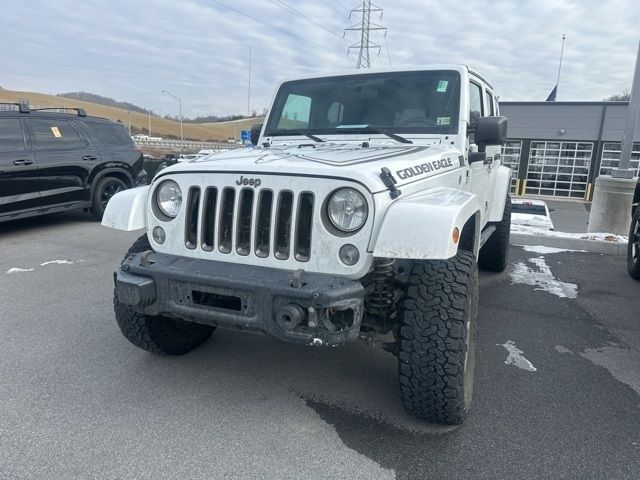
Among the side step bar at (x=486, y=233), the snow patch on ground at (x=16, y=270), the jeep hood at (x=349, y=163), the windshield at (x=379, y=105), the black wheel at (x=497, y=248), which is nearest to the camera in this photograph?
the jeep hood at (x=349, y=163)

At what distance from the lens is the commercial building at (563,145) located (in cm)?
2534

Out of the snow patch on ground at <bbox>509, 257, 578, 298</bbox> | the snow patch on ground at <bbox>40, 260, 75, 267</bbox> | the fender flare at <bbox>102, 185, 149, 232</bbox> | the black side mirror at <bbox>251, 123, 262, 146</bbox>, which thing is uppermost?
the black side mirror at <bbox>251, 123, 262, 146</bbox>

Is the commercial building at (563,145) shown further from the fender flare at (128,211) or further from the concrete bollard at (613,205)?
the fender flare at (128,211)

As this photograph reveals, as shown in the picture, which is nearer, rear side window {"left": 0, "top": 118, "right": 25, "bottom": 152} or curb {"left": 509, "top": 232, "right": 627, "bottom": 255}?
rear side window {"left": 0, "top": 118, "right": 25, "bottom": 152}

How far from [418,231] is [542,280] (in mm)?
3927

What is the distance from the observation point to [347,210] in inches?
99.4

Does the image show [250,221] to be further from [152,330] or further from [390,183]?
[152,330]

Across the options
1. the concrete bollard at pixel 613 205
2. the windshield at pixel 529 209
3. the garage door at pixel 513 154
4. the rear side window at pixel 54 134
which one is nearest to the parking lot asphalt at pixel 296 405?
the rear side window at pixel 54 134

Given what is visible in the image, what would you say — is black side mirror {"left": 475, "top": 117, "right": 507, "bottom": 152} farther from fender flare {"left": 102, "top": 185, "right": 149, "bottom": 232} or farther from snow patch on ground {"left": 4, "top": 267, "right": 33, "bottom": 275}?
snow patch on ground {"left": 4, "top": 267, "right": 33, "bottom": 275}

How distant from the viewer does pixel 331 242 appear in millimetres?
2486

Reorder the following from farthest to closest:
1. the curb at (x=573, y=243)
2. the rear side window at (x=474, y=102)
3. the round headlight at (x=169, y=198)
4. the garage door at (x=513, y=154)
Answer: the garage door at (x=513, y=154)
the curb at (x=573, y=243)
the rear side window at (x=474, y=102)
the round headlight at (x=169, y=198)

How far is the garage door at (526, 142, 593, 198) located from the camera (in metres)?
26.6

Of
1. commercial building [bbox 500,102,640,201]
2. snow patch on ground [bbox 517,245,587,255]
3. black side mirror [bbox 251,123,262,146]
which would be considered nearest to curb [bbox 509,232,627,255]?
snow patch on ground [bbox 517,245,587,255]

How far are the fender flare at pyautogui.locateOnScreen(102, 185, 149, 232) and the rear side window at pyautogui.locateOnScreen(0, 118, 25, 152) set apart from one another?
4845 millimetres
